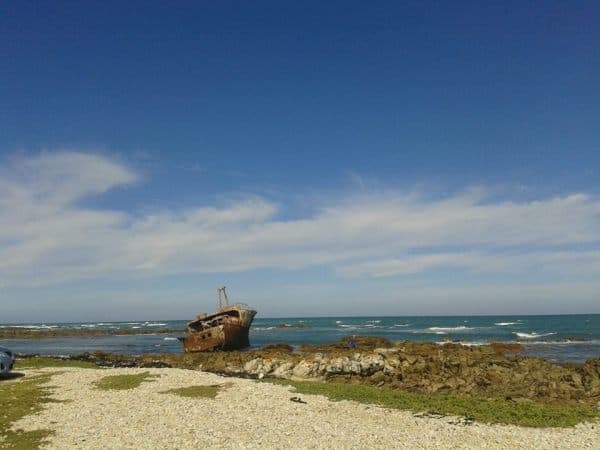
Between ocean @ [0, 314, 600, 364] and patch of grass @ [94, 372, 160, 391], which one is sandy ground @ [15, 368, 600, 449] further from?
ocean @ [0, 314, 600, 364]

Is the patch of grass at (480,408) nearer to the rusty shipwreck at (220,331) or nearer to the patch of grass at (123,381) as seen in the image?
the patch of grass at (123,381)

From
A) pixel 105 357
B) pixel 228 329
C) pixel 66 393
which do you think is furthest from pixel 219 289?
pixel 66 393

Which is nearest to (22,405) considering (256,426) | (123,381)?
(123,381)

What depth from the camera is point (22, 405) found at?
58.8ft

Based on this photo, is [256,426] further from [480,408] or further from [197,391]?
[480,408]

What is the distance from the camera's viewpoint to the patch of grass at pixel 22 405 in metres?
13.6

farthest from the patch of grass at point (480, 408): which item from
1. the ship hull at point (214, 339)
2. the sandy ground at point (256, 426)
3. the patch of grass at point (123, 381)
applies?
the ship hull at point (214, 339)

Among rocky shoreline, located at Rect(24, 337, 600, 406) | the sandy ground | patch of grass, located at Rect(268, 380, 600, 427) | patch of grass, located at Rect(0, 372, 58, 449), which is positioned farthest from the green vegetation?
rocky shoreline, located at Rect(24, 337, 600, 406)

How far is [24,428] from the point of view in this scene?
14859mm

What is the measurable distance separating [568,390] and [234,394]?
16.0m

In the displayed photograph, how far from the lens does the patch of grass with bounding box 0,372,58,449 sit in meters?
13.6

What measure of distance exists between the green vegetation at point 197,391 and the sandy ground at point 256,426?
0.55 m

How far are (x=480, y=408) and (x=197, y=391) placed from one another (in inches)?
456

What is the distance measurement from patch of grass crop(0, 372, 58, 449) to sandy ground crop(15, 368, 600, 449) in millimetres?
454
